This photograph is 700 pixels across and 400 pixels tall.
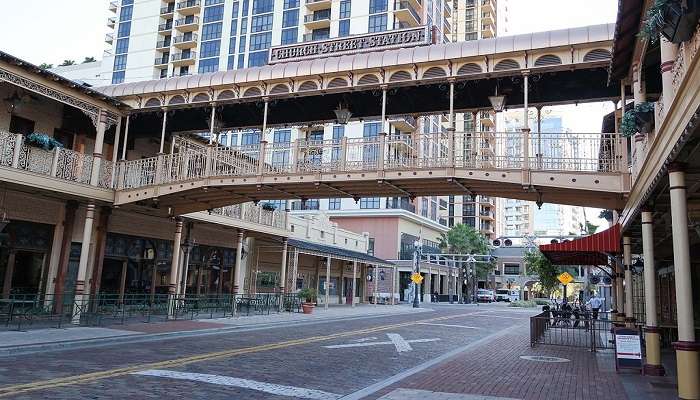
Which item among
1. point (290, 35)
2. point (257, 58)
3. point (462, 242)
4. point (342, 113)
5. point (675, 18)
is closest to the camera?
point (675, 18)

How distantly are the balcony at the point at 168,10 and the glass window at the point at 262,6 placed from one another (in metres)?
13.2

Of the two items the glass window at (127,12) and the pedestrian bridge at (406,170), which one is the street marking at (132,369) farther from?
the glass window at (127,12)

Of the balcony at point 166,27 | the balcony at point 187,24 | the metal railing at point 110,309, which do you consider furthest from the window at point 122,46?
the metal railing at point 110,309

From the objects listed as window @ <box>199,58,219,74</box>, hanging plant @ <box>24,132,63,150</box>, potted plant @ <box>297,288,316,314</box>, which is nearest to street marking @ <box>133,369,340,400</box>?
hanging plant @ <box>24,132,63,150</box>

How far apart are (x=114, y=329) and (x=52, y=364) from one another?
6362mm

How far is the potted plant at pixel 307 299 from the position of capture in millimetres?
29263

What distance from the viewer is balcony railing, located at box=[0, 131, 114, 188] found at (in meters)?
16.5

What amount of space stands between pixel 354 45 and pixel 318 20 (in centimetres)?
5007

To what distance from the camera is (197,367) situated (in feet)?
36.7

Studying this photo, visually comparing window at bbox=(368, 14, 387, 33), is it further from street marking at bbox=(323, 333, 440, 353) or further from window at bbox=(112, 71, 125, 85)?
street marking at bbox=(323, 333, 440, 353)

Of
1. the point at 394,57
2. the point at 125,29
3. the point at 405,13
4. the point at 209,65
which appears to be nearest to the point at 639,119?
the point at 394,57

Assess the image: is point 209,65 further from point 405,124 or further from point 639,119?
point 639,119

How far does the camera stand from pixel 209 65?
71500 mm

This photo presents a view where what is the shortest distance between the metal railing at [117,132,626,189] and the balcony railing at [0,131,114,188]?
1.00 m
